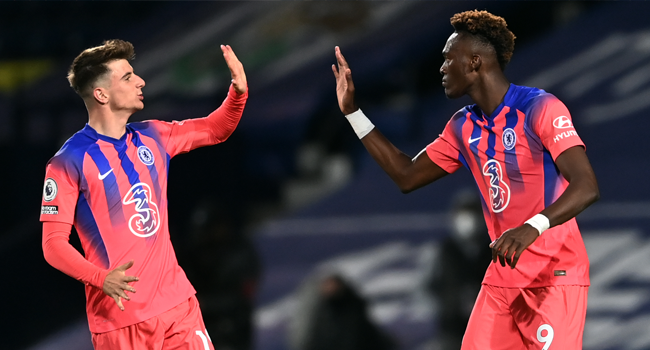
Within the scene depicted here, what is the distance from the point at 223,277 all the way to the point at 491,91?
4691 mm

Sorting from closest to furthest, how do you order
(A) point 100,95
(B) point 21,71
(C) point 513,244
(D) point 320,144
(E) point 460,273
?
(C) point 513,244, (A) point 100,95, (E) point 460,273, (D) point 320,144, (B) point 21,71

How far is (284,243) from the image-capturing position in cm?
923

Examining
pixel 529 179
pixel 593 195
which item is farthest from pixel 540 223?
pixel 529 179

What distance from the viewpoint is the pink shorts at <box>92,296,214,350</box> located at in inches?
132

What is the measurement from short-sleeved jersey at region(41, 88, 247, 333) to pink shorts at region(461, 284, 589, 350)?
1.26m

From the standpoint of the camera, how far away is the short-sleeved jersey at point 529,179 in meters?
3.36

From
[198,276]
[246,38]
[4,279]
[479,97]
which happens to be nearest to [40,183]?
[4,279]

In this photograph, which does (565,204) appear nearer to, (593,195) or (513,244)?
(593,195)

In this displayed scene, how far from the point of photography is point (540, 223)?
3.07 m

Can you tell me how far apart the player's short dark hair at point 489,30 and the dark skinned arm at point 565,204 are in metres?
0.64

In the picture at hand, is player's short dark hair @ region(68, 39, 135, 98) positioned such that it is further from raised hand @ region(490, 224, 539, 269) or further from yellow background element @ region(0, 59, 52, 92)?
yellow background element @ region(0, 59, 52, 92)

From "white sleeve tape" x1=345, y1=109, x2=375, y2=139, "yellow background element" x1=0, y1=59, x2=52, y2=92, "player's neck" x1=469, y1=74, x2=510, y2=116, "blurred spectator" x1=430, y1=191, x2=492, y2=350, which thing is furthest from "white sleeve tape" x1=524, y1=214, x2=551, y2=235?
"yellow background element" x1=0, y1=59, x2=52, y2=92

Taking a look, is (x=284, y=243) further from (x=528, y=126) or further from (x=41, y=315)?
(x=528, y=126)

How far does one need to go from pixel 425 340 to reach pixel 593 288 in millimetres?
1692
